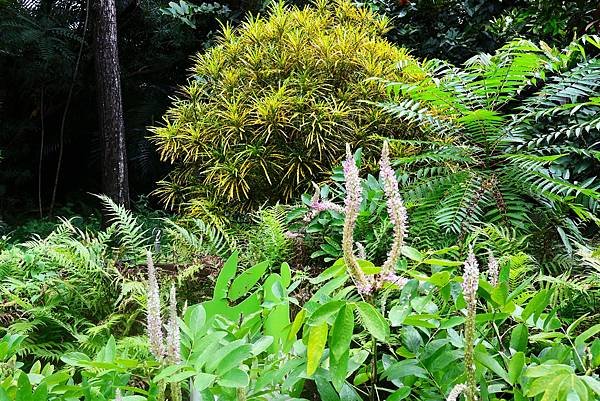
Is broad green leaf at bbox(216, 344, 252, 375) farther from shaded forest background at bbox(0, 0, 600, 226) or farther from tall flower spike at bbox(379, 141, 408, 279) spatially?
shaded forest background at bbox(0, 0, 600, 226)

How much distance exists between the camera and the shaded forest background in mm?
4809

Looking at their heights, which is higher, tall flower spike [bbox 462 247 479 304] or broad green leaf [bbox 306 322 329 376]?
tall flower spike [bbox 462 247 479 304]

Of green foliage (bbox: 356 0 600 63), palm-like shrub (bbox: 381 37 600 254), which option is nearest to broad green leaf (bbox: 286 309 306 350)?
palm-like shrub (bbox: 381 37 600 254)

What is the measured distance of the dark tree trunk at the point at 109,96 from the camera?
438 cm

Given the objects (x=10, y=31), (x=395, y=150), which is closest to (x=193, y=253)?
(x=395, y=150)

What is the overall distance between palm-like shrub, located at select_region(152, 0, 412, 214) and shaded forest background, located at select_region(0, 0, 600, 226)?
7.10 ft

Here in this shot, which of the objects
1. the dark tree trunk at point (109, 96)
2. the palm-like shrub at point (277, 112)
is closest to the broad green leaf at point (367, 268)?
the palm-like shrub at point (277, 112)

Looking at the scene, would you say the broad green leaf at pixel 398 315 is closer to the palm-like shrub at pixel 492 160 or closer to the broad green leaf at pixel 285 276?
the broad green leaf at pixel 285 276

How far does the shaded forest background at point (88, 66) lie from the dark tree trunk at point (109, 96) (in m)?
Result: 0.52

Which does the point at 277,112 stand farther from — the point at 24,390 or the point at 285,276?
the point at 24,390

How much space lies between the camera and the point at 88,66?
6078 mm

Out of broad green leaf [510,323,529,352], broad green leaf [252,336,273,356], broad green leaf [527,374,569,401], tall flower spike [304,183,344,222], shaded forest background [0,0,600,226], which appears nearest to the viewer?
broad green leaf [527,374,569,401]

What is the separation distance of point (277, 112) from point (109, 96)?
8.61 feet

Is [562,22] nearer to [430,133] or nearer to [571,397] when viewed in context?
[430,133]
